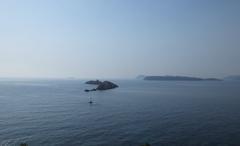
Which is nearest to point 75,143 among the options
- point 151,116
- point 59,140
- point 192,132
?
point 59,140

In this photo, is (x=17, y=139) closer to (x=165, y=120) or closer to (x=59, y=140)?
(x=59, y=140)

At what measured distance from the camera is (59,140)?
39.2m

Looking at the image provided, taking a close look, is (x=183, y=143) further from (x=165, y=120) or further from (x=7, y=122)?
(x=7, y=122)

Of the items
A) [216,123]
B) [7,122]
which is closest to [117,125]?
[216,123]

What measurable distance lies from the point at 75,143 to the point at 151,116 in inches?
1172

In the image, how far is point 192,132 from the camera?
44.7 m

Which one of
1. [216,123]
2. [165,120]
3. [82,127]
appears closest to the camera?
[82,127]

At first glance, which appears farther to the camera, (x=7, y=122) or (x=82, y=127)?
(x=7, y=122)

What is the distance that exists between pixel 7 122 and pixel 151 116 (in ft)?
127

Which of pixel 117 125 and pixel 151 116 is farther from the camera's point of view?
pixel 151 116

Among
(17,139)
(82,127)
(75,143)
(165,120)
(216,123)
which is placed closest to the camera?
(75,143)

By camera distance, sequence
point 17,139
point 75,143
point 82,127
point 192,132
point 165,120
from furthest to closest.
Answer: point 165,120
point 82,127
point 192,132
point 17,139
point 75,143

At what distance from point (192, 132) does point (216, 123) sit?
462 inches

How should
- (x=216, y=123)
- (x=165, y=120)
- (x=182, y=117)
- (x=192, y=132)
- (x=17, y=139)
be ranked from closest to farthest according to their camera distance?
(x=17, y=139) < (x=192, y=132) < (x=216, y=123) < (x=165, y=120) < (x=182, y=117)
